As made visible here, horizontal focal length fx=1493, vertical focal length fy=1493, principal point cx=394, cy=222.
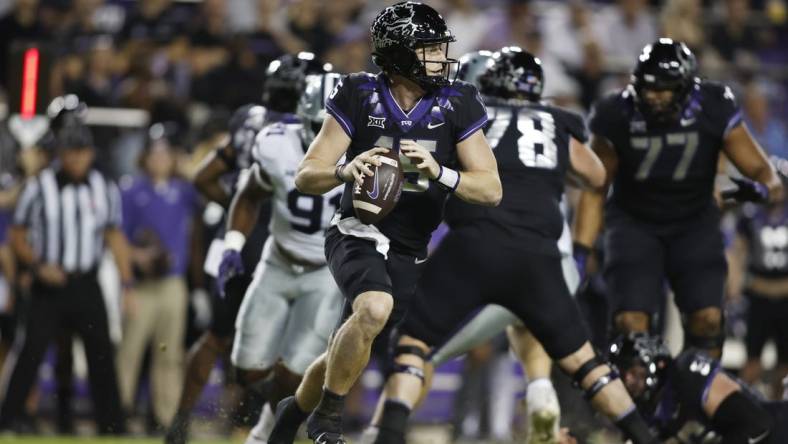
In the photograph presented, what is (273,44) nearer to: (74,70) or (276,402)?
(74,70)

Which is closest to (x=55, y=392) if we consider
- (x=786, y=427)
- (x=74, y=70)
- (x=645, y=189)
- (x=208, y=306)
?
(x=208, y=306)

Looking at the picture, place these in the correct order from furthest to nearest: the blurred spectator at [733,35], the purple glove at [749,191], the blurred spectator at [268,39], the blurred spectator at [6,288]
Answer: the blurred spectator at [733,35] → the blurred spectator at [268,39] → the blurred spectator at [6,288] → the purple glove at [749,191]

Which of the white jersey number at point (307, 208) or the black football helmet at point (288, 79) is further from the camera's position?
the black football helmet at point (288, 79)

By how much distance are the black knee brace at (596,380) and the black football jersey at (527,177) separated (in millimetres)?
550

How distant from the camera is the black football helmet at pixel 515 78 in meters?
7.13

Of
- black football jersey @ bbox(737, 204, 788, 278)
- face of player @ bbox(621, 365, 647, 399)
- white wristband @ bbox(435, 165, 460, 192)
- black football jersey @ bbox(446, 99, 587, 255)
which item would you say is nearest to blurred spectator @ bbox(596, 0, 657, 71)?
black football jersey @ bbox(737, 204, 788, 278)

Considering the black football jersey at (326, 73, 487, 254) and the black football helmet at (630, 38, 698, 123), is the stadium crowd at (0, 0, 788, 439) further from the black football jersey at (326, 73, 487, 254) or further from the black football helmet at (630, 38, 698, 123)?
the black football jersey at (326, 73, 487, 254)

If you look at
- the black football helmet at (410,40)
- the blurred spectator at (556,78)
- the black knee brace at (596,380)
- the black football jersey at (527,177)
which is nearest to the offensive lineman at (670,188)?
the black football jersey at (527,177)

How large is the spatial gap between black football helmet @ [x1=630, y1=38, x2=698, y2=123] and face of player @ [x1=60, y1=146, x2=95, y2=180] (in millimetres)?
4280

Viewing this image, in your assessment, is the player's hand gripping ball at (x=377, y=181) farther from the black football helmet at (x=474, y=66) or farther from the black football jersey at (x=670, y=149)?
the black football jersey at (x=670, y=149)

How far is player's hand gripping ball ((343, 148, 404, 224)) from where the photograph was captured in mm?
5500

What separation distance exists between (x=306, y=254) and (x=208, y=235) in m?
4.32

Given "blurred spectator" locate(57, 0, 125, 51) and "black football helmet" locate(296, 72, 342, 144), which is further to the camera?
"blurred spectator" locate(57, 0, 125, 51)

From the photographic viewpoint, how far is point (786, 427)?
623 centimetres
